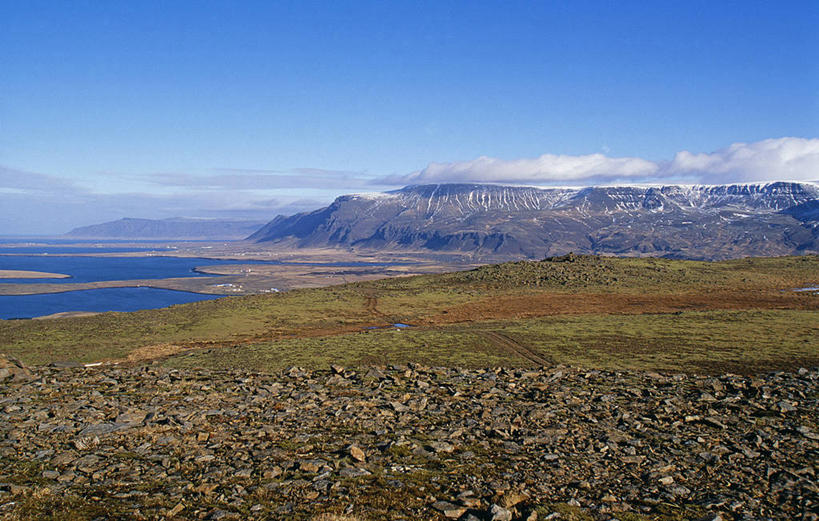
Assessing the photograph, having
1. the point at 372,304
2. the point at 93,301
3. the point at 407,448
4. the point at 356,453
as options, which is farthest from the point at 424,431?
the point at 93,301

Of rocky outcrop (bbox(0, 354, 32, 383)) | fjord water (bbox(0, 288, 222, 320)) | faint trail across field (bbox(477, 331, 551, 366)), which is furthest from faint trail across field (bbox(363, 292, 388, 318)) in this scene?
fjord water (bbox(0, 288, 222, 320))

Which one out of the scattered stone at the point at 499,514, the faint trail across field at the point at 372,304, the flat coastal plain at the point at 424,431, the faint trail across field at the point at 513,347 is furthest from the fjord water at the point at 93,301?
the scattered stone at the point at 499,514

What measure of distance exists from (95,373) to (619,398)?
2191 centimetres

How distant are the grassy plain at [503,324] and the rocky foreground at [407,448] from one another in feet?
30.3

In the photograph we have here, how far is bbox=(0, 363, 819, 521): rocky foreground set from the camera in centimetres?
1081

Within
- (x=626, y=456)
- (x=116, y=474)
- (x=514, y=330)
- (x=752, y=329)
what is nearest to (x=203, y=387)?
(x=116, y=474)

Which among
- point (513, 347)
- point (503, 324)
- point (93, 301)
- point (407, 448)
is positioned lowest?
point (93, 301)

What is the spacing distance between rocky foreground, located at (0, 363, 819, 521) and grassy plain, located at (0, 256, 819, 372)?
9227 millimetres

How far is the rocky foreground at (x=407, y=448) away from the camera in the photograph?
10812 mm

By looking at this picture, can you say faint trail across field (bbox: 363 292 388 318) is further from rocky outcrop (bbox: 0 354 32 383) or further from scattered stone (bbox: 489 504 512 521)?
scattered stone (bbox: 489 504 512 521)

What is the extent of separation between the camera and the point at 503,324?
46.7 metres

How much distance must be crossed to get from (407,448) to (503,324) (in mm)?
33575

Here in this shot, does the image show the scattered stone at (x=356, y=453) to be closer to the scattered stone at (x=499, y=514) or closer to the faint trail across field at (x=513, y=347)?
the scattered stone at (x=499, y=514)

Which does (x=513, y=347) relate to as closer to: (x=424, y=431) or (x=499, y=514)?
(x=424, y=431)
